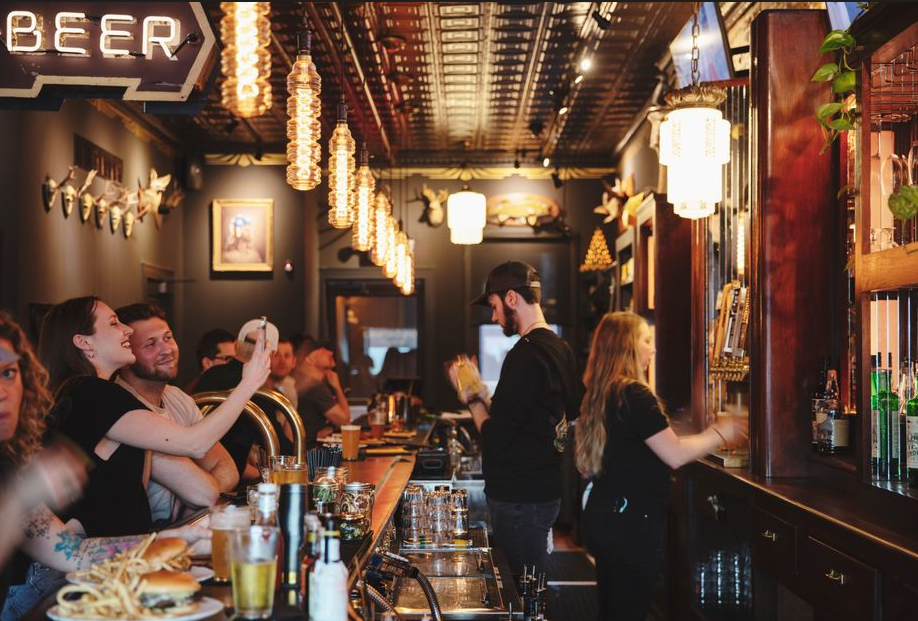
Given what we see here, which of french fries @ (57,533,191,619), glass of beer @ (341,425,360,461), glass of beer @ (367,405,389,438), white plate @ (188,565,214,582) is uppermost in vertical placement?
french fries @ (57,533,191,619)

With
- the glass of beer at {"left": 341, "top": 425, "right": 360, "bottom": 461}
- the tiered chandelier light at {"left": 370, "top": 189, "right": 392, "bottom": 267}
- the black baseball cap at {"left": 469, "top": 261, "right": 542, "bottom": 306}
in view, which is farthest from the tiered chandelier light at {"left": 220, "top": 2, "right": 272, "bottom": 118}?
the tiered chandelier light at {"left": 370, "top": 189, "right": 392, "bottom": 267}

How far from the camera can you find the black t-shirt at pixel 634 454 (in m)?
3.69

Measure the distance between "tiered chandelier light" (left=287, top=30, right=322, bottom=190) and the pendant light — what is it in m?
1.74

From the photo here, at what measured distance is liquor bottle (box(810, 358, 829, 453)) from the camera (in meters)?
3.78

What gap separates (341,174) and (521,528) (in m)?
1.82

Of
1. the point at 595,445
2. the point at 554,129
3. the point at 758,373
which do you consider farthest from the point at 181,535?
the point at 554,129

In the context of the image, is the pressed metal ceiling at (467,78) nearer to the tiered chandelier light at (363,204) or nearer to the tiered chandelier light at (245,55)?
the tiered chandelier light at (363,204)

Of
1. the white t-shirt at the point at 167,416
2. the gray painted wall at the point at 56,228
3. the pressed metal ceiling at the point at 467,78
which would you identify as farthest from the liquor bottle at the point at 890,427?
the gray painted wall at the point at 56,228

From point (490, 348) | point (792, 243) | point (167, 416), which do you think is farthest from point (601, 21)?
point (490, 348)

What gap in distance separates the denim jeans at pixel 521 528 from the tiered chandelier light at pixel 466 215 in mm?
5634

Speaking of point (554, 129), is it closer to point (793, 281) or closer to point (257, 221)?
point (257, 221)

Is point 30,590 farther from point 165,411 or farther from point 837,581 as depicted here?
point 837,581

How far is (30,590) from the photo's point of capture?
2123mm

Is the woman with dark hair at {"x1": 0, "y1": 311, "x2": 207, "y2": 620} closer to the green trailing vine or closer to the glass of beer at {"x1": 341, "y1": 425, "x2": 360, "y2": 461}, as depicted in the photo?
the glass of beer at {"x1": 341, "y1": 425, "x2": 360, "y2": 461}
